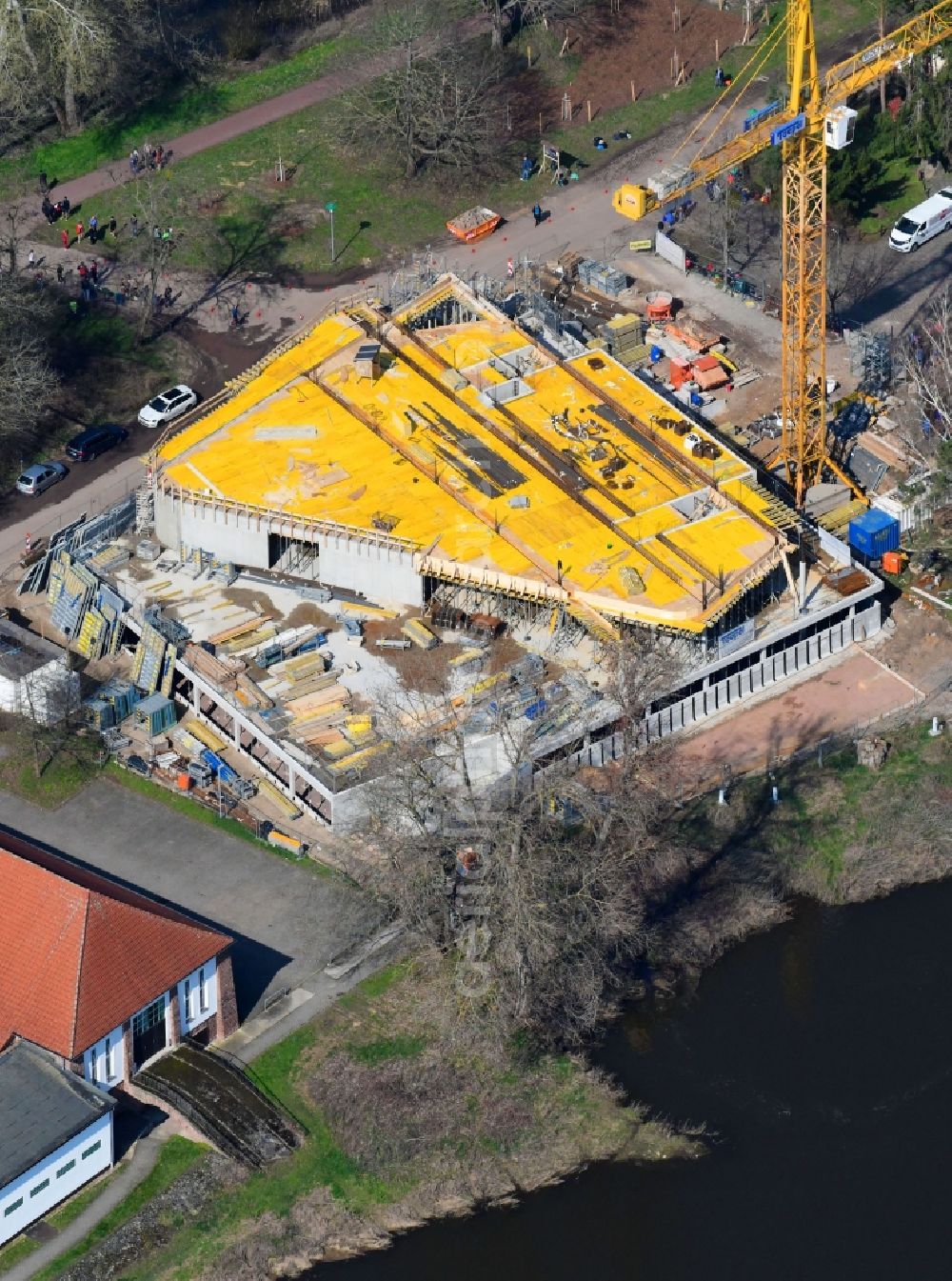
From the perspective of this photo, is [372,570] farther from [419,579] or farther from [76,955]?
[76,955]

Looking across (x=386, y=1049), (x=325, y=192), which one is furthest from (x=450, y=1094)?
(x=325, y=192)

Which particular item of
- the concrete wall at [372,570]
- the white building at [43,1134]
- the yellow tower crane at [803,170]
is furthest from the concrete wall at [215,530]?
the white building at [43,1134]

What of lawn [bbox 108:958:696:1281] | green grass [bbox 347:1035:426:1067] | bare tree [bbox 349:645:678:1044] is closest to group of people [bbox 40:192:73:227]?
bare tree [bbox 349:645:678:1044]

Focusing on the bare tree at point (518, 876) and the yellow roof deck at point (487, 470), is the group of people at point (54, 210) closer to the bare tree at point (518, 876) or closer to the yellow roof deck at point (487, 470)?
the yellow roof deck at point (487, 470)

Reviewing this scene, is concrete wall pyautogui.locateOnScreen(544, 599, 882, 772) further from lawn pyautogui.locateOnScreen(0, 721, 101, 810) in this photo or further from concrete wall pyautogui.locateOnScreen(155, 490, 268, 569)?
lawn pyautogui.locateOnScreen(0, 721, 101, 810)

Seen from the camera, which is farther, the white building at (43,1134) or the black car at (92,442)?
the black car at (92,442)

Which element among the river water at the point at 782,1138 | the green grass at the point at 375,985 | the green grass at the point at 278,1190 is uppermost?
the green grass at the point at 375,985

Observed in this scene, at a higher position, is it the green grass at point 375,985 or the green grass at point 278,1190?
the green grass at point 375,985
